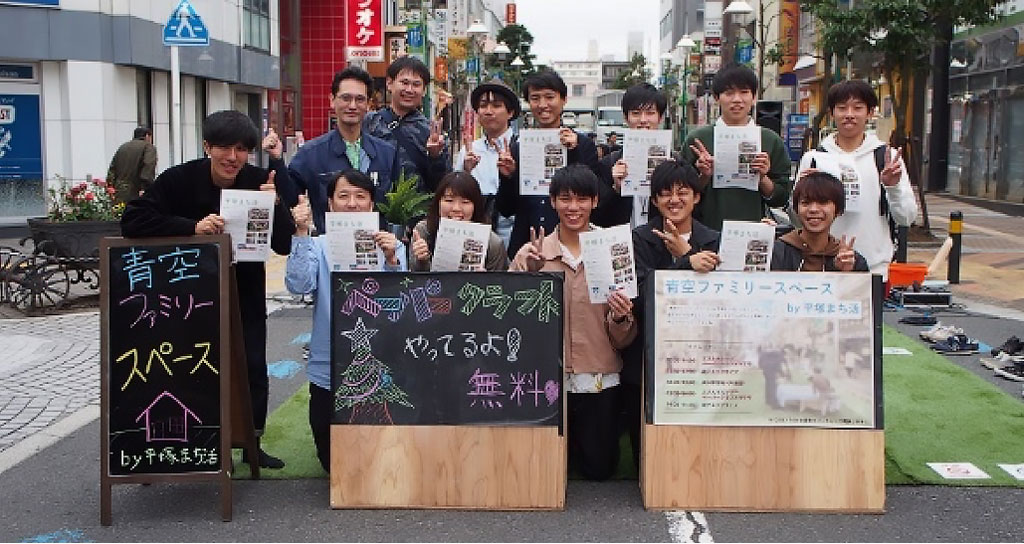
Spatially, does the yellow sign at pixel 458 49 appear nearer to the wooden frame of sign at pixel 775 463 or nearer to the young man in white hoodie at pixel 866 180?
the young man in white hoodie at pixel 866 180

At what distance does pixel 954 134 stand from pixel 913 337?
18.7m

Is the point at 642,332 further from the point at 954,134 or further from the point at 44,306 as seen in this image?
the point at 954,134

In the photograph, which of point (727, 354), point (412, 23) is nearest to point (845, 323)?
point (727, 354)

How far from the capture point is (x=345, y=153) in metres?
5.96

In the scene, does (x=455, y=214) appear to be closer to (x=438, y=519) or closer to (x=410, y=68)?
(x=438, y=519)

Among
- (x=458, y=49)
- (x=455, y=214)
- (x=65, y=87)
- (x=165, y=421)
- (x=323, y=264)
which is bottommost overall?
(x=165, y=421)

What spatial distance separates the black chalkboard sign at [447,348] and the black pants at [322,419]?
1.29ft

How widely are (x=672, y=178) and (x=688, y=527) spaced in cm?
159

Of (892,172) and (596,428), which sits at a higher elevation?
(892,172)

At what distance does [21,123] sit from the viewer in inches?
656

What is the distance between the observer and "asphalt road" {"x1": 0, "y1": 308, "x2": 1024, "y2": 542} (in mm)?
4617

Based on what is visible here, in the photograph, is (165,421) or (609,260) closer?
(609,260)

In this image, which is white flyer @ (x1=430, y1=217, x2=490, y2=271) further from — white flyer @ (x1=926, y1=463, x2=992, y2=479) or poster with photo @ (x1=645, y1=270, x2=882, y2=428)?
white flyer @ (x1=926, y1=463, x2=992, y2=479)

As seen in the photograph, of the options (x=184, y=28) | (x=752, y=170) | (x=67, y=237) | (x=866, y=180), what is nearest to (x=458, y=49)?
(x=184, y=28)
